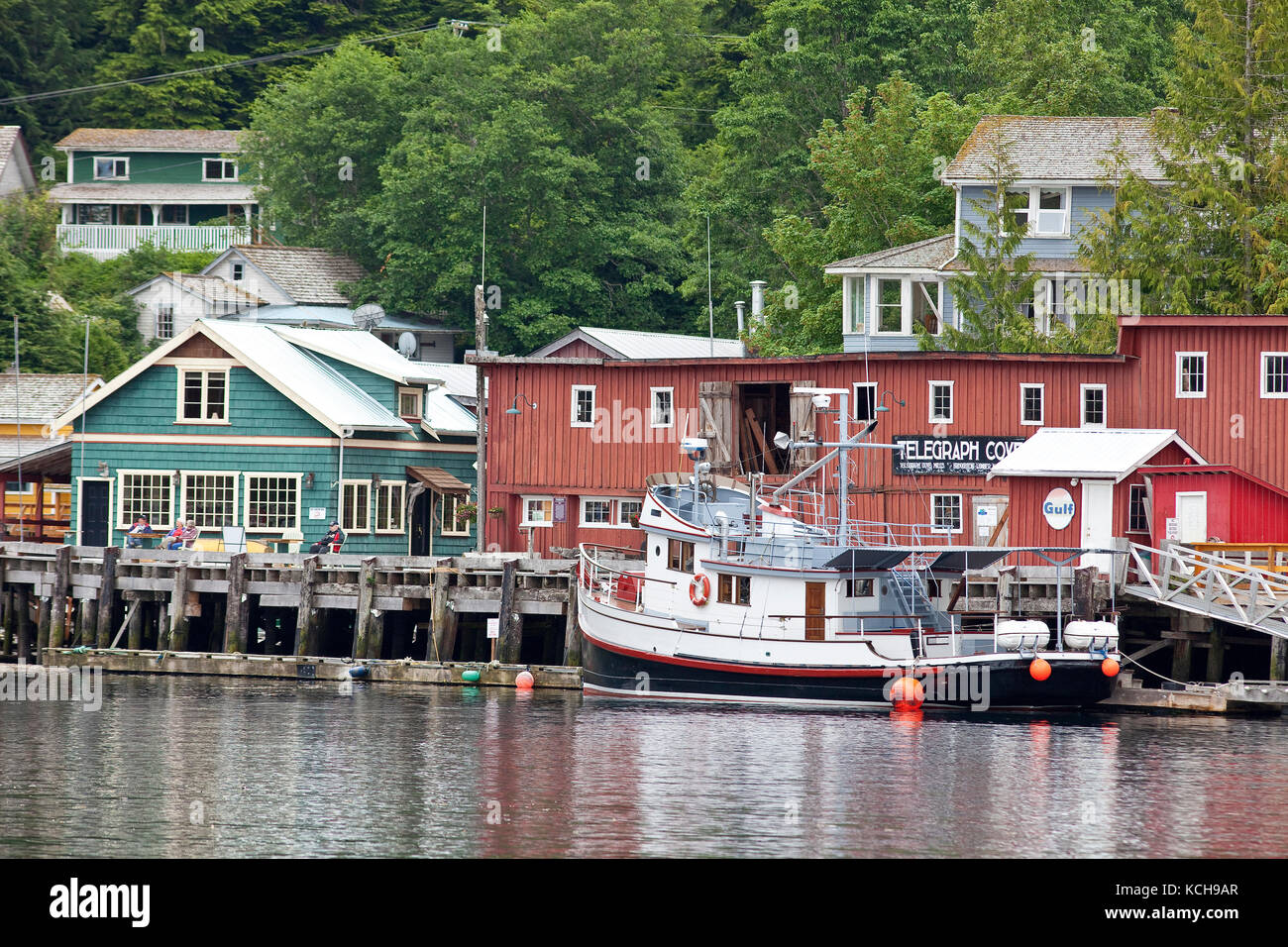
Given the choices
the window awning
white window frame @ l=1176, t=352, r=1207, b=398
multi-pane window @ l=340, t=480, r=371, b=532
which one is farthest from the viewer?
the window awning

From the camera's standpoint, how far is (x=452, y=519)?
5922cm

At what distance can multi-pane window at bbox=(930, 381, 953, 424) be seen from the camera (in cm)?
5053

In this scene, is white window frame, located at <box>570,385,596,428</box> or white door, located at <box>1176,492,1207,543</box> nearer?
white door, located at <box>1176,492,1207,543</box>

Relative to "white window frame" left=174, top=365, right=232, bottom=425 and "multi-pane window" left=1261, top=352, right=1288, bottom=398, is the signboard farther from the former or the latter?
"white window frame" left=174, top=365, right=232, bottom=425

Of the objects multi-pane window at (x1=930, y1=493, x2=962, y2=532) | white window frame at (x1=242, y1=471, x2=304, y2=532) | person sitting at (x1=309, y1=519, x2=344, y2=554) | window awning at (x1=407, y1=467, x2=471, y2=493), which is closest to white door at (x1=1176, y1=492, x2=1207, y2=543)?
multi-pane window at (x1=930, y1=493, x2=962, y2=532)

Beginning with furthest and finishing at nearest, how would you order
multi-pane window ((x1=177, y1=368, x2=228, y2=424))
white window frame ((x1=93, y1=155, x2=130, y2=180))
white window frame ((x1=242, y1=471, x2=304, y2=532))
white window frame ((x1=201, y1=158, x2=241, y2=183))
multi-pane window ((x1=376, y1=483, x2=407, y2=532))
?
white window frame ((x1=201, y1=158, x2=241, y2=183)), white window frame ((x1=93, y1=155, x2=130, y2=180)), multi-pane window ((x1=376, y1=483, x2=407, y2=532)), multi-pane window ((x1=177, y1=368, x2=228, y2=424)), white window frame ((x1=242, y1=471, x2=304, y2=532))

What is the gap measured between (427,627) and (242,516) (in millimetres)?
7504

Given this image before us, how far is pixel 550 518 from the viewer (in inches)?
2105

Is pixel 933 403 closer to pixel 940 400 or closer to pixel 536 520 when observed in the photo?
pixel 940 400

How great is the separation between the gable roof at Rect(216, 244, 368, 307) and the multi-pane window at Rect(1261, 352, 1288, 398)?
44647 millimetres

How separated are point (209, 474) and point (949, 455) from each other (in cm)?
2063

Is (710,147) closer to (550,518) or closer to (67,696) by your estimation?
(550,518)
